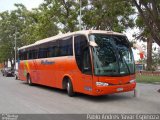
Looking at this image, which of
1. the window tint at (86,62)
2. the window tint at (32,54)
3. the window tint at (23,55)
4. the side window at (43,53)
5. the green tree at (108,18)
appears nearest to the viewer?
the window tint at (86,62)

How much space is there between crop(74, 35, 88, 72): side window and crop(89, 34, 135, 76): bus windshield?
46 cm

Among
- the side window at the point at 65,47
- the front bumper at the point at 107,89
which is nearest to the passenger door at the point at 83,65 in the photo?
the front bumper at the point at 107,89

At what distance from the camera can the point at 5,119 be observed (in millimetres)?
9656

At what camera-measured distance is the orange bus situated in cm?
1317

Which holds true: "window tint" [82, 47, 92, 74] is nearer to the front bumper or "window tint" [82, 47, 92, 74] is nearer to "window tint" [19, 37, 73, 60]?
the front bumper

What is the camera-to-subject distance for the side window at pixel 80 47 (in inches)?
549

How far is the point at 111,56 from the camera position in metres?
13.5

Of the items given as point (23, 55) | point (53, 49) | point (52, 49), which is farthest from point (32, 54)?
point (53, 49)

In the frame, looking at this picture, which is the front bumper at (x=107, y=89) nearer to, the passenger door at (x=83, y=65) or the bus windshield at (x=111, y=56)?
the passenger door at (x=83, y=65)

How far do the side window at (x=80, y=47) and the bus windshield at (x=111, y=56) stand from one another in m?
0.46

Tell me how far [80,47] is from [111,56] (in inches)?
62.2

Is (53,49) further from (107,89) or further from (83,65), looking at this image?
(107,89)

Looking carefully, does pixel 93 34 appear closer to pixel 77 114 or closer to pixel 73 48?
pixel 73 48

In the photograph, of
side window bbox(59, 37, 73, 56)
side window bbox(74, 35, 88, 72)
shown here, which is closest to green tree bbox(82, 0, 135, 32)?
side window bbox(59, 37, 73, 56)
